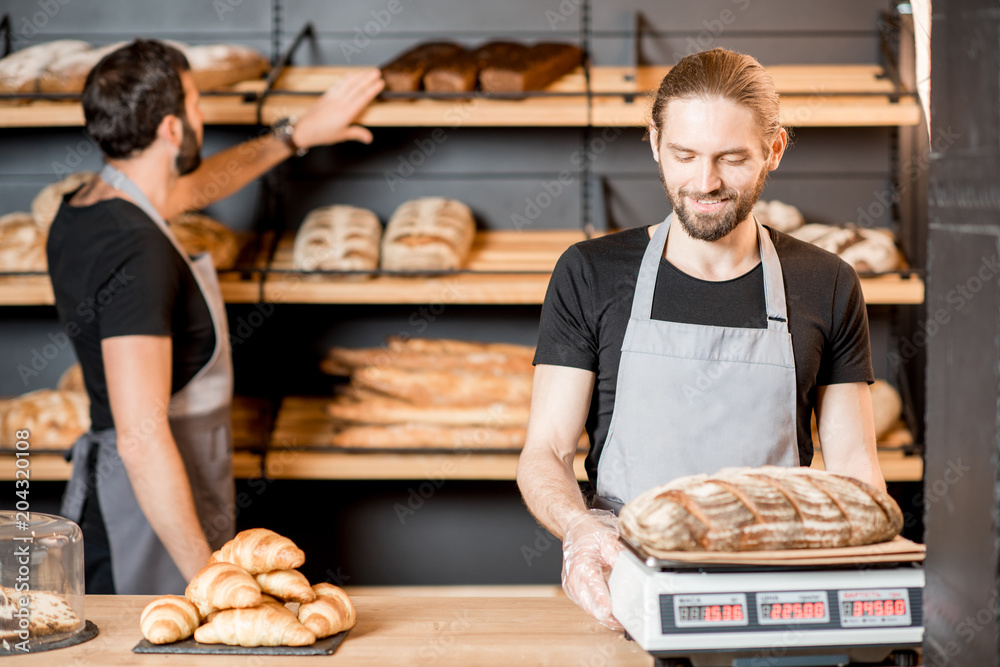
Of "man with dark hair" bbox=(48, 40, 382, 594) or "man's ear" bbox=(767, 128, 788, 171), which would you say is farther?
"man with dark hair" bbox=(48, 40, 382, 594)

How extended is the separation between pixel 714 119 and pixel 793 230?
129 cm

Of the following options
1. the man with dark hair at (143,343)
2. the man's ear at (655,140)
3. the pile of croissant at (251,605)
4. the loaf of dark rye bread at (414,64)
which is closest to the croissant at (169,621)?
the pile of croissant at (251,605)

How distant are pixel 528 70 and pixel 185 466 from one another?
1.33 m

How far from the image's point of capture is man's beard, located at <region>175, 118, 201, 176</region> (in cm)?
212

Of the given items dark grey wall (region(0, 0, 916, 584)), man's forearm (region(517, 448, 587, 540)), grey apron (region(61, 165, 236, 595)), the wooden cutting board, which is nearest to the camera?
the wooden cutting board

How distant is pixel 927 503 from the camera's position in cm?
86

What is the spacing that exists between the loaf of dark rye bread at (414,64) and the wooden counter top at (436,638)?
1.51 m

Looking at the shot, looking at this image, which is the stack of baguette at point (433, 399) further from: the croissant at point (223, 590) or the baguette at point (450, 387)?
the croissant at point (223, 590)

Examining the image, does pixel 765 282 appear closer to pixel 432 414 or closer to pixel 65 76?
pixel 432 414

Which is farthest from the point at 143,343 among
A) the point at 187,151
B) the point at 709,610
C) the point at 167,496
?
the point at 709,610

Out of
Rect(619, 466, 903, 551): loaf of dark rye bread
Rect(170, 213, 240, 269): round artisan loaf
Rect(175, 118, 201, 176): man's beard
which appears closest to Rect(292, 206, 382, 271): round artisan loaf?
Rect(170, 213, 240, 269): round artisan loaf

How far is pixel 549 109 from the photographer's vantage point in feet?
7.84

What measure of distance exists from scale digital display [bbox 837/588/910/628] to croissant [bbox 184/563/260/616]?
0.72m

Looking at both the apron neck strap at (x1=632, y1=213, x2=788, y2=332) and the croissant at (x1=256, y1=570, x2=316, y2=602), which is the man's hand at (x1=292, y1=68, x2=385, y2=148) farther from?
the croissant at (x1=256, y1=570, x2=316, y2=602)
